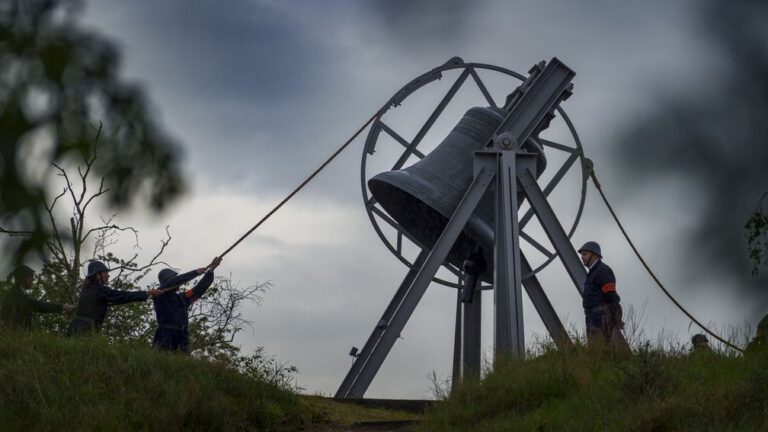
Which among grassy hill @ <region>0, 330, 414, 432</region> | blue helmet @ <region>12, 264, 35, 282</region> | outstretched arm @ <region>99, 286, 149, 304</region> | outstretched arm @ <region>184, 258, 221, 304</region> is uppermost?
outstretched arm @ <region>184, 258, 221, 304</region>

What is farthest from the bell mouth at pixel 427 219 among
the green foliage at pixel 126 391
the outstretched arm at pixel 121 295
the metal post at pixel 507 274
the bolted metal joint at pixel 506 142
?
the green foliage at pixel 126 391

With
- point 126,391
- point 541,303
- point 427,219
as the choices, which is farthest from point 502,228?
point 126,391

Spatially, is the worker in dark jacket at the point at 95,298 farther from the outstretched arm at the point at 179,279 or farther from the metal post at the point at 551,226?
the metal post at the point at 551,226

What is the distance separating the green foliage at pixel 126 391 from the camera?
25.0 ft

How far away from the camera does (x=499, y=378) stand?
8562 mm

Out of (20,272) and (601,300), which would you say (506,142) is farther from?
(20,272)

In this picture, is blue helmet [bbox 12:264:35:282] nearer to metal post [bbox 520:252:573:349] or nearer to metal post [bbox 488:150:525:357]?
metal post [bbox 488:150:525:357]

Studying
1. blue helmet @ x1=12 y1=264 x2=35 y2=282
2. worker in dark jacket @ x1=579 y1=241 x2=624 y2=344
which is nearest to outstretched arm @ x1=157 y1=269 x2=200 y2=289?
worker in dark jacket @ x1=579 y1=241 x2=624 y2=344

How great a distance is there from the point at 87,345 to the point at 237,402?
162 centimetres

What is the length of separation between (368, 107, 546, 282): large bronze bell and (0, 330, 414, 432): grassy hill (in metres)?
3.78

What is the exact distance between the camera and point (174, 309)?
33.7ft

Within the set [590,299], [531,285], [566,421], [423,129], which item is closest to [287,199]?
[423,129]

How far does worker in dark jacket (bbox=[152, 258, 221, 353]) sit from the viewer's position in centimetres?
1018

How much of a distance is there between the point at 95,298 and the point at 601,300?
545 centimetres
